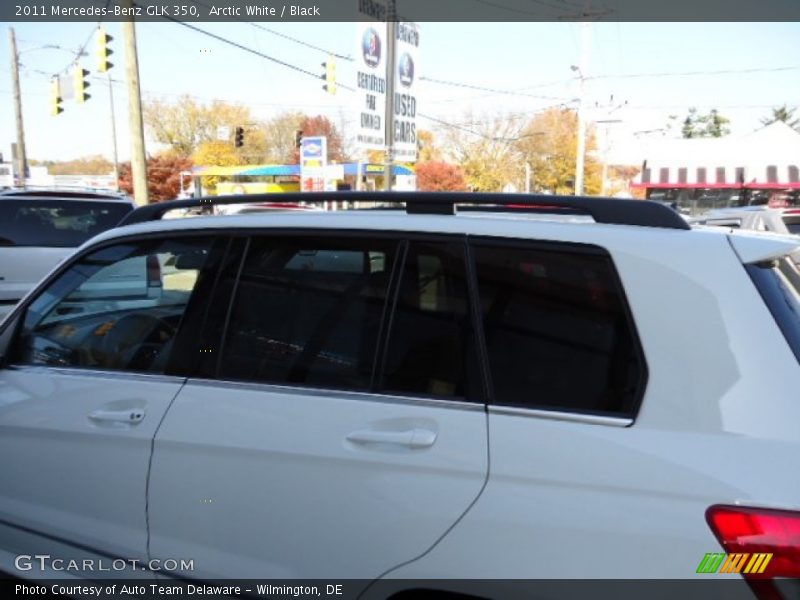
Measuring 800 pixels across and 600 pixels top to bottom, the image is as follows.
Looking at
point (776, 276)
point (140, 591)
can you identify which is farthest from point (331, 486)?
point (776, 276)

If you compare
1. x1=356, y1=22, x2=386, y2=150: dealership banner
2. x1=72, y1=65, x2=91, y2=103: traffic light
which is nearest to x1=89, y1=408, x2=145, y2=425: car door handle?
x1=356, y1=22, x2=386, y2=150: dealership banner

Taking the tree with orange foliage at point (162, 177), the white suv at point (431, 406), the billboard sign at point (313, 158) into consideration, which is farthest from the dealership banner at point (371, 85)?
the tree with orange foliage at point (162, 177)

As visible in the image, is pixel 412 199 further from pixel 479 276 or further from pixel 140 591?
pixel 140 591

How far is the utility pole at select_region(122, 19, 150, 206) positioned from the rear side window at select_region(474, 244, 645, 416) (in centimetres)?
1376

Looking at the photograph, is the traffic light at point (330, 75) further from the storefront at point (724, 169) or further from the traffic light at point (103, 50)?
the storefront at point (724, 169)

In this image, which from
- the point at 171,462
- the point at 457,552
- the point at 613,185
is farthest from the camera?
the point at 613,185

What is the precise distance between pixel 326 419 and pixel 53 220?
651cm

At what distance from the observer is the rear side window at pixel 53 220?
22.3ft

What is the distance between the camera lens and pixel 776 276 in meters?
1.65

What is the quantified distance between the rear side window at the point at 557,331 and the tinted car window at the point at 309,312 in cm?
38

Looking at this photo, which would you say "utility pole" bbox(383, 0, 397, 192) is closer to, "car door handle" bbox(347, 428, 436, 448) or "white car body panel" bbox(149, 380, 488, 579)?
"white car body panel" bbox(149, 380, 488, 579)

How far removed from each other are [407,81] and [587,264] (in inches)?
424

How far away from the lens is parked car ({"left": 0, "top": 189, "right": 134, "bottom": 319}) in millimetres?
6613

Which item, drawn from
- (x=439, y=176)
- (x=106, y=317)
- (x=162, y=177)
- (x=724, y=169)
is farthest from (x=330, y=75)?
(x=162, y=177)
